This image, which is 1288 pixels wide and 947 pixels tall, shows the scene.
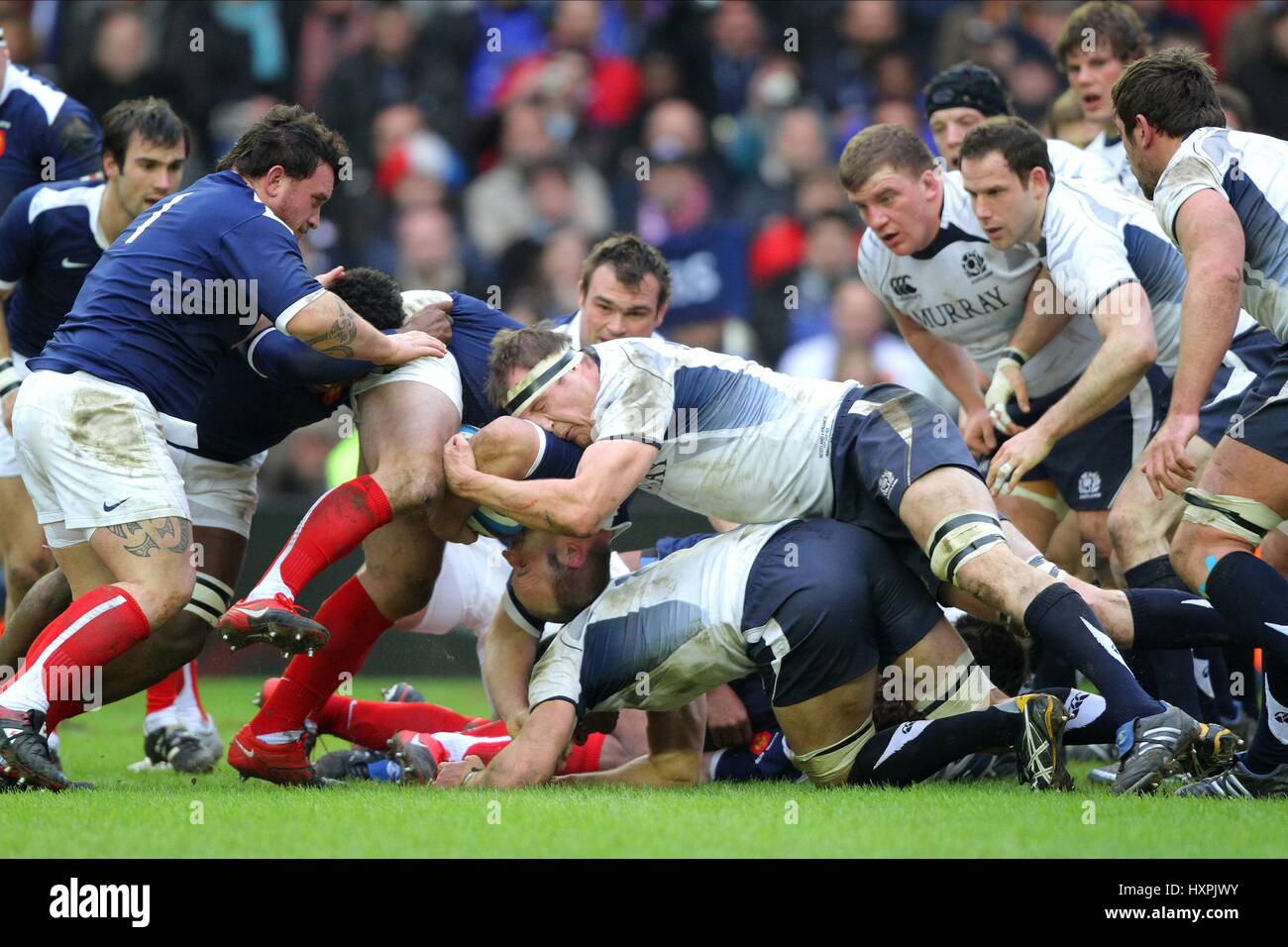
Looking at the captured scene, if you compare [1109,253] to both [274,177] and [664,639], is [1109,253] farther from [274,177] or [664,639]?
[274,177]

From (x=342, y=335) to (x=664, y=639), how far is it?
145 cm

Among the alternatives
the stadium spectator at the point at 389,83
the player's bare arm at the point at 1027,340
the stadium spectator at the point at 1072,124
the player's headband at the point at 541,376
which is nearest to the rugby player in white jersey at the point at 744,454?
the player's headband at the point at 541,376

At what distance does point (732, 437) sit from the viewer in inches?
208

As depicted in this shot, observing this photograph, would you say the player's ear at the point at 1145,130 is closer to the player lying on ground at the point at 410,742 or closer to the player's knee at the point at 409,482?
the player's knee at the point at 409,482

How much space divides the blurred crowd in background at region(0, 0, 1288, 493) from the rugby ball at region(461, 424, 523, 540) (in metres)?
5.27

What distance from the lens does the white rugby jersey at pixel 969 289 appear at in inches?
253

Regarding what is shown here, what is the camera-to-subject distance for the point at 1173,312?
6324mm

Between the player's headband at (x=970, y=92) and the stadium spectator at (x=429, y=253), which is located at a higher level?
the player's headband at (x=970, y=92)

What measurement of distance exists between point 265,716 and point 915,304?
3.15 m

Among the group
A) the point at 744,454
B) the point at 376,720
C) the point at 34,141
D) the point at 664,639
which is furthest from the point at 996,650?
the point at 34,141

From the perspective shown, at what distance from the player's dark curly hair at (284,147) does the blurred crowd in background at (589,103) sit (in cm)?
507

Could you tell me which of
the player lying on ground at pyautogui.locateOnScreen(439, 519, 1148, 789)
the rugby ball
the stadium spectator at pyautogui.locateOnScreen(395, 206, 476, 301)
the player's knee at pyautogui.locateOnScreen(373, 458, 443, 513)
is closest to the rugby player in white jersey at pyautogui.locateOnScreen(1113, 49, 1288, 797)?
the player lying on ground at pyautogui.locateOnScreen(439, 519, 1148, 789)

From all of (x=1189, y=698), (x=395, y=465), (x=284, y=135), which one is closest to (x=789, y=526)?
(x=395, y=465)

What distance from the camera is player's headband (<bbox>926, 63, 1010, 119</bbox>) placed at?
7.52 m
